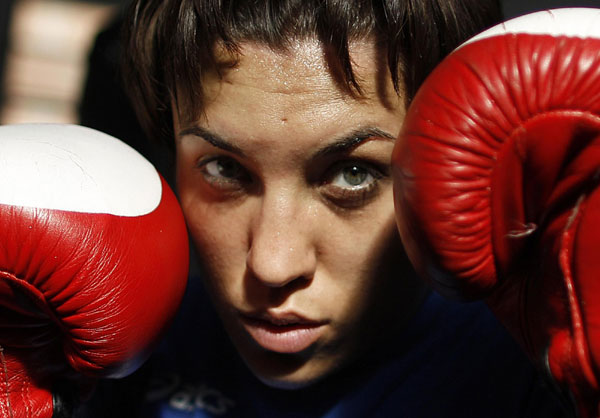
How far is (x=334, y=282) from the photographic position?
0.95 meters

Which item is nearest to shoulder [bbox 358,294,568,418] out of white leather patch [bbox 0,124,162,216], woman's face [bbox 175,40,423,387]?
woman's face [bbox 175,40,423,387]

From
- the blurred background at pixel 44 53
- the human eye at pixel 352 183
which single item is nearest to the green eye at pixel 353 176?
the human eye at pixel 352 183

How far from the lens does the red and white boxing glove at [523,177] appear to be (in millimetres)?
635

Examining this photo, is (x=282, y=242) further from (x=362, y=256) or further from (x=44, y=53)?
(x=44, y=53)

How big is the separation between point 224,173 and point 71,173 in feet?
0.85

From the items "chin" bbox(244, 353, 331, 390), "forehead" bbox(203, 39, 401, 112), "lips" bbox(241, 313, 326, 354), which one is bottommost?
"chin" bbox(244, 353, 331, 390)

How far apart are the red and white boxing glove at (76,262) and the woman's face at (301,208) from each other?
4.1 inches

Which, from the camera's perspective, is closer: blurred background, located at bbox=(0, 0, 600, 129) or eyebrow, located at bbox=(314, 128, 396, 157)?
eyebrow, located at bbox=(314, 128, 396, 157)

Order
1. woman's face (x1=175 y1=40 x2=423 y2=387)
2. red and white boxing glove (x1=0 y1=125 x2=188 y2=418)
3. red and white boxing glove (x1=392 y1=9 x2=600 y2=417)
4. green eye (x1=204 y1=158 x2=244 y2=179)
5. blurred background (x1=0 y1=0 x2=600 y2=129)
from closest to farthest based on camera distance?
red and white boxing glove (x1=392 y1=9 x2=600 y2=417) → red and white boxing glove (x1=0 y1=125 x2=188 y2=418) → woman's face (x1=175 y1=40 x2=423 y2=387) → green eye (x1=204 y1=158 x2=244 y2=179) → blurred background (x1=0 y1=0 x2=600 y2=129)

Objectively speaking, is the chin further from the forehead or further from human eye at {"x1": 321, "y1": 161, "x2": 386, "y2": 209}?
the forehead

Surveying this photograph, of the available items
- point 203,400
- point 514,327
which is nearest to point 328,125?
point 514,327

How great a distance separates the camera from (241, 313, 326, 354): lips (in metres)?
0.97

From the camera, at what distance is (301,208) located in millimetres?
935

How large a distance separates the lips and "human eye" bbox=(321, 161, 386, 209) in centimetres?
18
